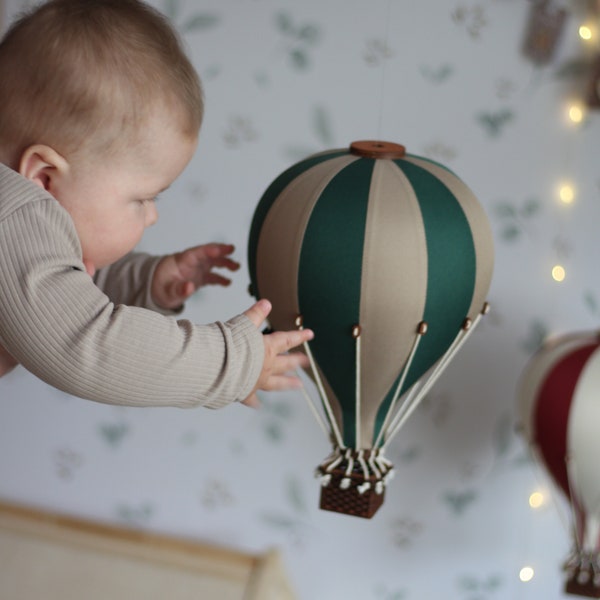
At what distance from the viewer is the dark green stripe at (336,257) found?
0.81 metres

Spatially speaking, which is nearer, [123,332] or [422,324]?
[123,332]

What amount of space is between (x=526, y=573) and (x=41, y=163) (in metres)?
1.25

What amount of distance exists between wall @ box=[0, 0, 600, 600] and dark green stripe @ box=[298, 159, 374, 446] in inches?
27.2

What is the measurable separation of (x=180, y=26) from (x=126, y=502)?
0.93 meters

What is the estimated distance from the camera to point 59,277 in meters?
0.67

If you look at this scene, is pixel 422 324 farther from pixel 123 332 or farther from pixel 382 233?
pixel 123 332

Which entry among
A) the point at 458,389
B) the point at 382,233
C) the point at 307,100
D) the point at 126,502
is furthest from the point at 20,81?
the point at 126,502

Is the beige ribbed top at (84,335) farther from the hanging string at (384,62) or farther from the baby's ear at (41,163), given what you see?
the hanging string at (384,62)

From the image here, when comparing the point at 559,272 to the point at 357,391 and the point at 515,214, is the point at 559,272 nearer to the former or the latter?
the point at 515,214

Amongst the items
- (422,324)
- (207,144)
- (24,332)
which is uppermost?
(207,144)

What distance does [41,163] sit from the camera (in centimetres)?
73

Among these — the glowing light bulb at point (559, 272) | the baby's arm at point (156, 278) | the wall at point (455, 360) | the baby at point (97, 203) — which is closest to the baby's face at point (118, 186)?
the baby at point (97, 203)

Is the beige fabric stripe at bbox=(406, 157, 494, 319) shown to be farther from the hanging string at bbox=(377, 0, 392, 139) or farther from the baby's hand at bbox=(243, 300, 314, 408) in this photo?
the hanging string at bbox=(377, 0, 392, 139)

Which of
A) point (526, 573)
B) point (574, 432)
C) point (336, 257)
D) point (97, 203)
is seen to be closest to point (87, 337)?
point (97, 203)
